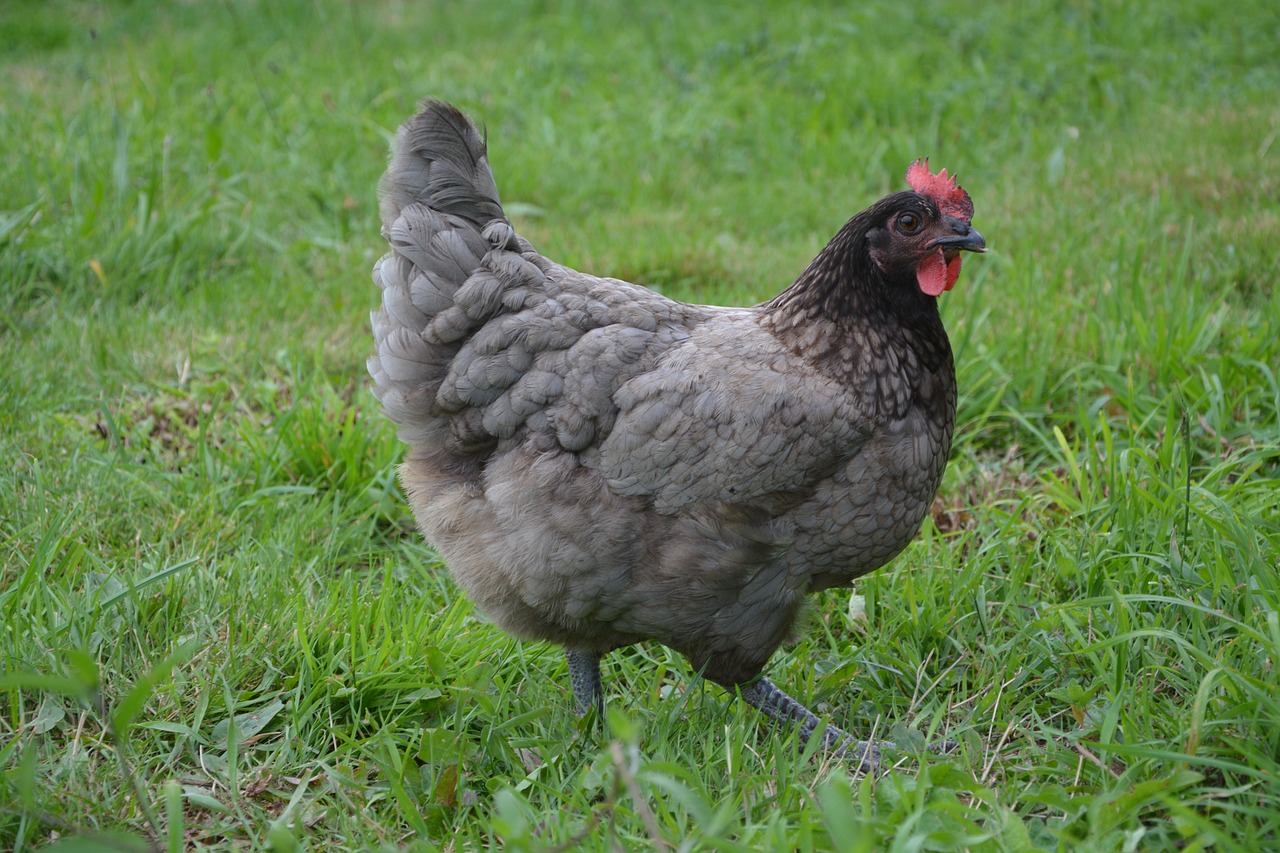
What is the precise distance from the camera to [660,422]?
2789mm

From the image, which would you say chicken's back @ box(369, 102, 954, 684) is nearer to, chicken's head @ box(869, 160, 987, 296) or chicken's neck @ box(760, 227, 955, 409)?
chicken's neck @ box(760, 227, 955, 409)

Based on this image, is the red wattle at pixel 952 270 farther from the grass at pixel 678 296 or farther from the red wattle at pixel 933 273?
the grass at pixel 678 296

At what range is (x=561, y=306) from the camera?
302 centimetres

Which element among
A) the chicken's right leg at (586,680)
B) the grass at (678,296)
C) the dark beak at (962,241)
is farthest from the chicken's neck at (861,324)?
the chicken's right leg at (586,680)

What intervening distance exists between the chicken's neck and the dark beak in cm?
15

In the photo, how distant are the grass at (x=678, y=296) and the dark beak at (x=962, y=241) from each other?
839mm

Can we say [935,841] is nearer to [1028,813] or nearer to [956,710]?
[1028,813]

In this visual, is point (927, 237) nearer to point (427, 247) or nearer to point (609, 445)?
point (609, 445)

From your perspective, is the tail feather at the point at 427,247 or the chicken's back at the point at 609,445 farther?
the tail feather at the point at 427,247

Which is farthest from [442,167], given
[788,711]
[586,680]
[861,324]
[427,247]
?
[788,711]

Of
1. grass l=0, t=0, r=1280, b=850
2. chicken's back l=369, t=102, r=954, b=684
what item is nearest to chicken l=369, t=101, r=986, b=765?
chicken's back l=369, t=102, r=954, b=684

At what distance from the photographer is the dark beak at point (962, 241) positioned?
2799 millimetres

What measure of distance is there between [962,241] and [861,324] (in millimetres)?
341

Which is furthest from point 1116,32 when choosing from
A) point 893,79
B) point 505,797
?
point 505,797
